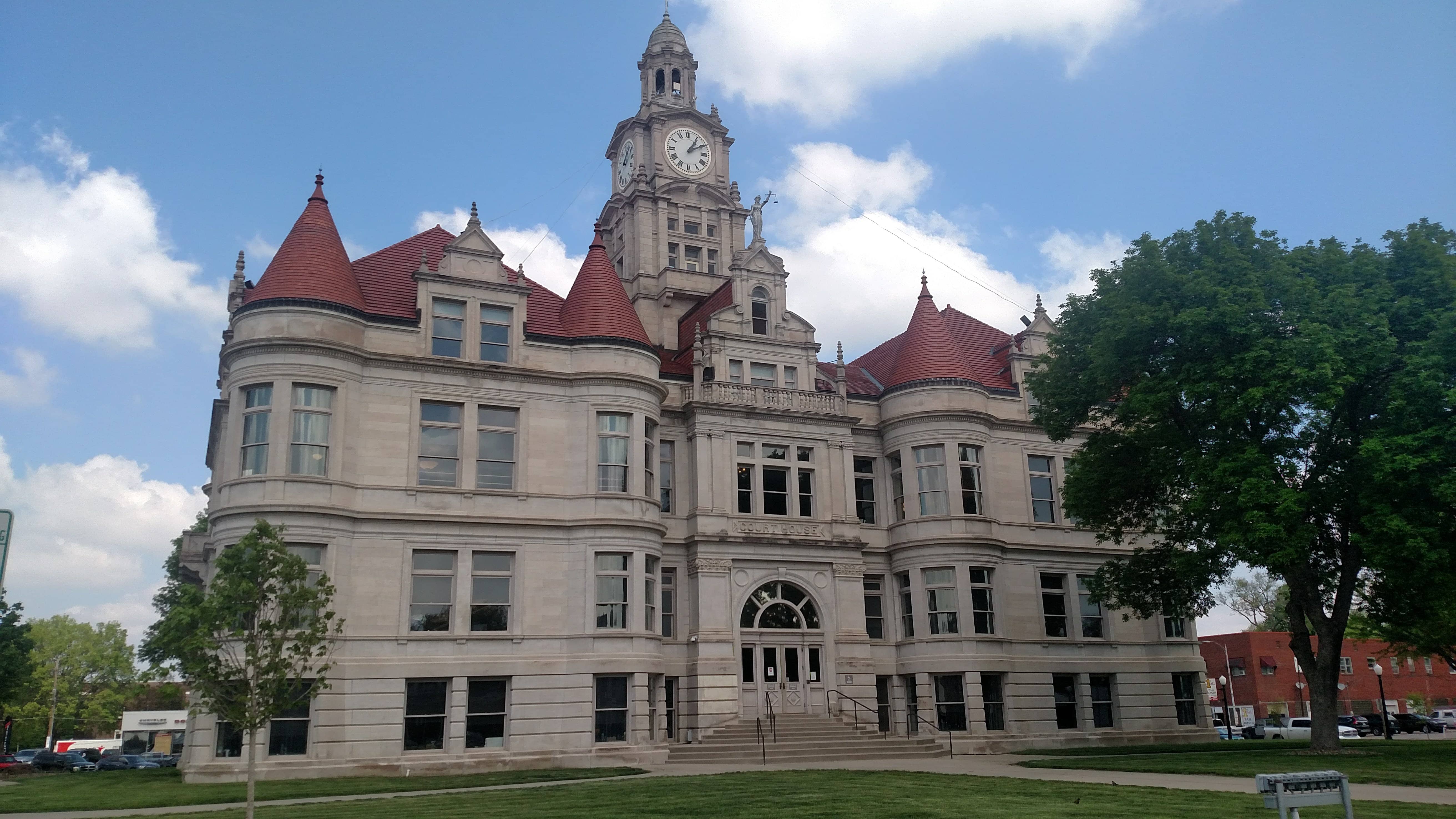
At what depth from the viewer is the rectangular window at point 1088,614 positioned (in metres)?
40.8

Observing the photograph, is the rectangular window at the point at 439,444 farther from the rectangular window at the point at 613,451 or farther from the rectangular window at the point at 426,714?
the rectangular window at the point at 426,714

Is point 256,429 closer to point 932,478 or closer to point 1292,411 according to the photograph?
point 932,478

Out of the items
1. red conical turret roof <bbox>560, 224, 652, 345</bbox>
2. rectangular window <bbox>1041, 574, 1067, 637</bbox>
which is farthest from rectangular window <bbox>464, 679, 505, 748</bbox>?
rectangular window <bbox>1041, 574, 1067, 637</bbox>

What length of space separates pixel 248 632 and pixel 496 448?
47.9 feet

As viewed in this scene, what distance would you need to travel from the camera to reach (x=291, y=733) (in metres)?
28.7

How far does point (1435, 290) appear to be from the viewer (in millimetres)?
27500

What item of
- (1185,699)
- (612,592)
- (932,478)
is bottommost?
(1185,699)

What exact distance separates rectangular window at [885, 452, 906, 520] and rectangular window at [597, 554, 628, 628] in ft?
38.0

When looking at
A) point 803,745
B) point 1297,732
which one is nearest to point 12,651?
point 803,745

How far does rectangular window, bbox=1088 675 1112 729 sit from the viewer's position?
39844mm

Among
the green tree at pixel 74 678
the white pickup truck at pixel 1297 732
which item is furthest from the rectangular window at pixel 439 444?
the green tree at pixel 74 678

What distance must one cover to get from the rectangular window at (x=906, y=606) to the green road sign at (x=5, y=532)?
3238 cm

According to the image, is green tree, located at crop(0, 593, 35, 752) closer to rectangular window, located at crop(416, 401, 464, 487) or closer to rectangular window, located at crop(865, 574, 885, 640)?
rectangular window, located at crop(416, 401, 464, 487)

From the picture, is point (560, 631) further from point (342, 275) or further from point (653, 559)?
point (342, 275)
